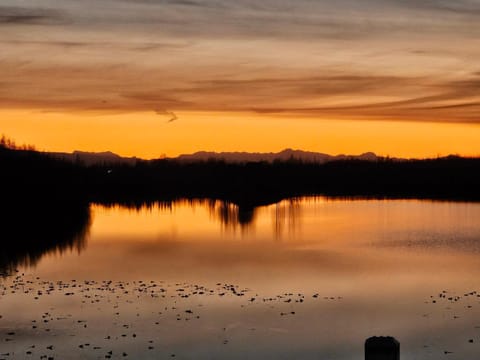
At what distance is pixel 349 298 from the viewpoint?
33.9 meters

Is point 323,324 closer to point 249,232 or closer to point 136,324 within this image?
point 136,324

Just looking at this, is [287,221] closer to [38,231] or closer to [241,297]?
[38,231]

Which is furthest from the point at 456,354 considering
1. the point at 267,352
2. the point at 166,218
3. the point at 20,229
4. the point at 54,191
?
the point at 54,191

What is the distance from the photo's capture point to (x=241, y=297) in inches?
1326

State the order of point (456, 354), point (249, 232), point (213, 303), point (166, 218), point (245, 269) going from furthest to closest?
1. point (166, 218)
2. point (249, 232)
3. point (245, 269)
4. point (213, 303)
5. point (456, 354)

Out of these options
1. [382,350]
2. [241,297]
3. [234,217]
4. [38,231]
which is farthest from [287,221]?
[382,350]

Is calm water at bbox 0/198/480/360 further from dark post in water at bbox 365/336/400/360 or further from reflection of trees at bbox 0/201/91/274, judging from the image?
dark post in water at bbox 365/336/400/360

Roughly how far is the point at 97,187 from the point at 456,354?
171 meters

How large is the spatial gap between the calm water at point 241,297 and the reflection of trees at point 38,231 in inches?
25.7

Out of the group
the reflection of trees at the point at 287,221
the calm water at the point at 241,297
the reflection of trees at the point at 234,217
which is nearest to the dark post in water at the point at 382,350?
the calm water at the point at 241,297

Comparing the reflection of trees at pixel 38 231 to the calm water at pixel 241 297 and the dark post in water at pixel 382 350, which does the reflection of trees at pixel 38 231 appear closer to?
the calm water at pixel 241 297

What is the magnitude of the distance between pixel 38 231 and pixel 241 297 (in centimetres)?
4471

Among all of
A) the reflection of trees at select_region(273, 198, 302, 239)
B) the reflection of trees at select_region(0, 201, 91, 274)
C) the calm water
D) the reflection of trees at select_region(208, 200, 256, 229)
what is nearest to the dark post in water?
the calm water

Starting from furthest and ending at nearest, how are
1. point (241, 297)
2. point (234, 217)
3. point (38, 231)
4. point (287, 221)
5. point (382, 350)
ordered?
point (234, 217) → point (287, 221) → point (38, 231) → point (241, 297) → point (382, 350)
